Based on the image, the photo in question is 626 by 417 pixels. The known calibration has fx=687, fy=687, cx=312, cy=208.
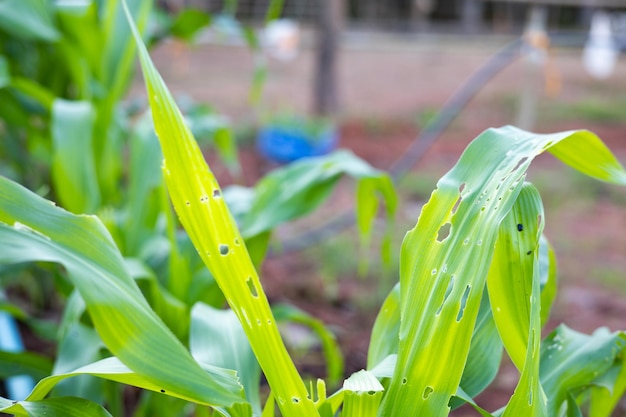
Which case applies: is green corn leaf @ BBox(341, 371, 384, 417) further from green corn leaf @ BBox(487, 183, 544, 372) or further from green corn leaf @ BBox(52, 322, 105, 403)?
green corn leaf @ BBox(52, 322, 105, 403)

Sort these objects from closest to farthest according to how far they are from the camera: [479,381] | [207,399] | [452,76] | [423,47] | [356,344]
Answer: [207,399] → [479,381] → [356,344] → [452,76] → [423,47]

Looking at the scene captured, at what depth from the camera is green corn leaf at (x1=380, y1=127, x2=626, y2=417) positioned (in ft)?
1.65

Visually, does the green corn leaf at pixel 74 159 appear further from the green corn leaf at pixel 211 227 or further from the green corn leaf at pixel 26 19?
the green corn leaf at pixel 211 227

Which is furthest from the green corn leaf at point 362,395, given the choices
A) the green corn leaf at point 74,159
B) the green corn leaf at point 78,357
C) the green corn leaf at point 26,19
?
the green corn leaf at point 26,19

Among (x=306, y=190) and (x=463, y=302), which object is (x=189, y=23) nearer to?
(x=306, y=190)

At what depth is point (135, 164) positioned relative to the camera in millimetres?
1142

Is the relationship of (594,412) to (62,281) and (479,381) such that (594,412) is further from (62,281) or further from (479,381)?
(62,281)

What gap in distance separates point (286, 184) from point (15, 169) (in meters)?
0.78

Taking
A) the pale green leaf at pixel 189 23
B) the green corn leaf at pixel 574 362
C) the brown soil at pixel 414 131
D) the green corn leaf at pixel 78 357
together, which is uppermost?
the pale green leaf at pixel 189 23

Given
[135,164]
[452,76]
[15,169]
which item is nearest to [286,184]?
[135,164]

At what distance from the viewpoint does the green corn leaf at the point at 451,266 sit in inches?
19.9

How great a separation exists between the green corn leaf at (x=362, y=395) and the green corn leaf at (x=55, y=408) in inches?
7.8

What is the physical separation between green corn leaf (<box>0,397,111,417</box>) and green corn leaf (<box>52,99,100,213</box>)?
0.57m

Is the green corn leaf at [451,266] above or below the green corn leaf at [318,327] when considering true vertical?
above
